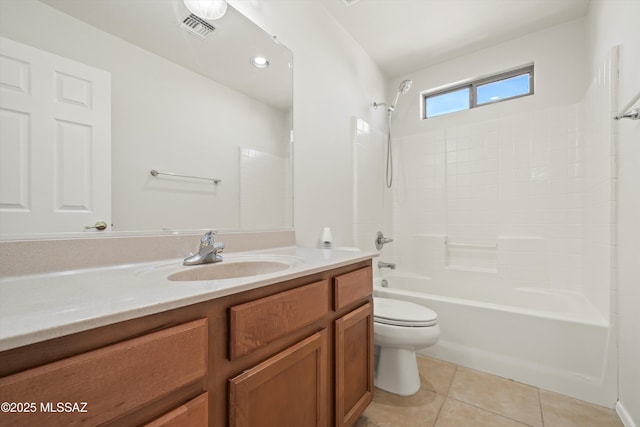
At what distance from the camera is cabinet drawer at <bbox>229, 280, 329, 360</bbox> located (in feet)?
2.17

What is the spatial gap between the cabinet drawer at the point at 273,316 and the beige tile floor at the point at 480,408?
83 centimetres

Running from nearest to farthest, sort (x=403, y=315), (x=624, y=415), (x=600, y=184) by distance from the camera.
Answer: (x=624, y=415), (x=403, y=315), (x=600, y=184)

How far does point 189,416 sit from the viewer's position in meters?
0.55

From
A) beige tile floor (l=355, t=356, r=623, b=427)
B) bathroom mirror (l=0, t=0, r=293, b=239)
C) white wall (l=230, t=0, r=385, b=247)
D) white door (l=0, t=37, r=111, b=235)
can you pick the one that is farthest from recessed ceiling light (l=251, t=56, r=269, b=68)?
beige tile floor (l=355, t=356, r=623, b=427)

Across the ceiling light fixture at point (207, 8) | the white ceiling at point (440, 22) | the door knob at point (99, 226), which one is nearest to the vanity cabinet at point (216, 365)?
the door knob at point (99, 226)

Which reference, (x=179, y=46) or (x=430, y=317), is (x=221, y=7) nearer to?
(x=179, y=46)

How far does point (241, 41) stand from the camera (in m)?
1.36

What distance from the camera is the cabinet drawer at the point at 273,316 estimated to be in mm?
662

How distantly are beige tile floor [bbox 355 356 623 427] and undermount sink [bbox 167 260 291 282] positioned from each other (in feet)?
2.98

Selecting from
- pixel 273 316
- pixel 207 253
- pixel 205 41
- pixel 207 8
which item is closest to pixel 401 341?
pixel 273 316

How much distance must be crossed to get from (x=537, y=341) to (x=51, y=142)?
2.40 metres

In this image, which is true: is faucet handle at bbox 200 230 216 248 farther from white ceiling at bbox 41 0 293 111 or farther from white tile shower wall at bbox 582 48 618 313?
white tile shower wall at bbox 582 48 618 313

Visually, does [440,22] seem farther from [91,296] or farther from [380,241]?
[91,296]

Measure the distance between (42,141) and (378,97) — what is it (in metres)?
2.54
